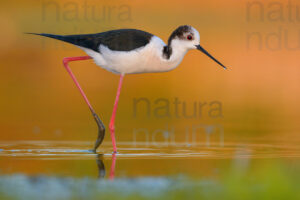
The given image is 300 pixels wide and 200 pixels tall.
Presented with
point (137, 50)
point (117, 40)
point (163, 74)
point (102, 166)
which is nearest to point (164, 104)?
point (163, 74)

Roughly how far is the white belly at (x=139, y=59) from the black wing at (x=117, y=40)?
6 centimetres

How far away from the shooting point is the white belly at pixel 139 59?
9.32 m

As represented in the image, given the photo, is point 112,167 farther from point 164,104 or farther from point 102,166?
point 164,104

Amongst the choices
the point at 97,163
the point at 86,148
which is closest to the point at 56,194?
the point at 97,163

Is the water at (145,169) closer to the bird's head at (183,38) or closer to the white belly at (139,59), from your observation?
the white belly at (139,59)

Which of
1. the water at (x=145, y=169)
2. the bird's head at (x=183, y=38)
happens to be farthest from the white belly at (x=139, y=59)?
the water at (x=145, y=169)

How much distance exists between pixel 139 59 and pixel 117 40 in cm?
40

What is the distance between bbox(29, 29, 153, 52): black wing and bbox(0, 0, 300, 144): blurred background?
5.54 feet

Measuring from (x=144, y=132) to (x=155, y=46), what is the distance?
1.86 meters

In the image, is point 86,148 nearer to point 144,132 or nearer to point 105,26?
point 144,132

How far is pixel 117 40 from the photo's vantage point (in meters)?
9.45

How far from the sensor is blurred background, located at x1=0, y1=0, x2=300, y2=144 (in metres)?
12.6

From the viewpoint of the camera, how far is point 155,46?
368 inches

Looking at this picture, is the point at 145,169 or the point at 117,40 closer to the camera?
the point at 145,169
